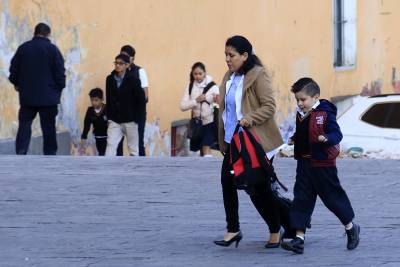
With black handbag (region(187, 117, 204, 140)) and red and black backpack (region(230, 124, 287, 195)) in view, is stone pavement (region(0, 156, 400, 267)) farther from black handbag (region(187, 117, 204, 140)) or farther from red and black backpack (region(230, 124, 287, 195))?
black handbag (region(187, 117, 204, 140))

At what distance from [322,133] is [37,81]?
6863 millimetres

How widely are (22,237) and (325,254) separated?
7.00ft

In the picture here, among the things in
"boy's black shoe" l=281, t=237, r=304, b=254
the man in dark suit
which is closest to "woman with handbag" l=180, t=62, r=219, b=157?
the man in dark suit

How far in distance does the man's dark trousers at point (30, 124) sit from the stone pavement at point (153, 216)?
85cm

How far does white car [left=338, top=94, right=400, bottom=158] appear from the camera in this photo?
1455 centimetres

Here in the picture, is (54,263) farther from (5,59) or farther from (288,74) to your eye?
(288,74)

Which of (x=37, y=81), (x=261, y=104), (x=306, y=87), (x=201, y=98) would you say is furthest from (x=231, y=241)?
(x=201, y=98)

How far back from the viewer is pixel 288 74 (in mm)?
Answer: 22797

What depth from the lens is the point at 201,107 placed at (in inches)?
651

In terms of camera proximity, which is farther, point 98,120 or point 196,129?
point 98,120

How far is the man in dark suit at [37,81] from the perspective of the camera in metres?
14.8

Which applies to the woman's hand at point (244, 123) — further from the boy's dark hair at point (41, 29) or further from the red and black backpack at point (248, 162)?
the boy's dark hair at point (41, 29)

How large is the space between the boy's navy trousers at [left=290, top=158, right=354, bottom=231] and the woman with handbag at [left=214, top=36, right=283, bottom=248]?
0.62ft

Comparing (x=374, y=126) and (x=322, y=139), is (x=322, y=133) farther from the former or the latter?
(x=374, y=126)
